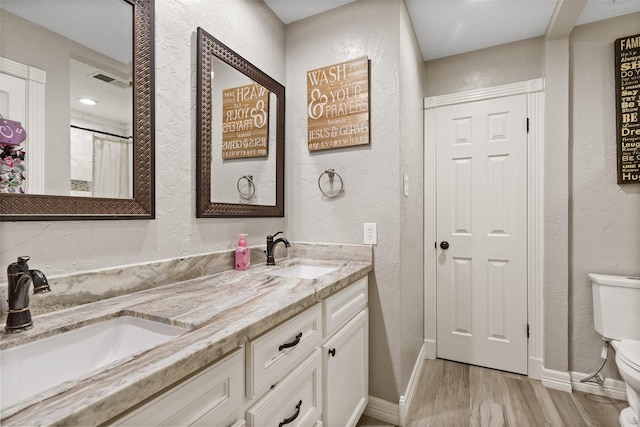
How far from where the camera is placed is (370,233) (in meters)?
1.80

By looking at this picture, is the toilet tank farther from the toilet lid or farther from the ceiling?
the ceiling

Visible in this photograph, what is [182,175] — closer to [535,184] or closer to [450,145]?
[450,145]

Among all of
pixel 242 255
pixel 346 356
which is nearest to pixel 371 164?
pixel 242 255

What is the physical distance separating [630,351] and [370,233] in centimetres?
149

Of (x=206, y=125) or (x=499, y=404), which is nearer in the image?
(x=206, y=125)

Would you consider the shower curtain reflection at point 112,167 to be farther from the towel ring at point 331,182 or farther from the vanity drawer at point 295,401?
the towel ring at point 331,182

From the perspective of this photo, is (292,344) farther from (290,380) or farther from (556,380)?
(556,380)

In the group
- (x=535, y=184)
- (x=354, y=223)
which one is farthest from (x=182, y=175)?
(x=535, y=184)

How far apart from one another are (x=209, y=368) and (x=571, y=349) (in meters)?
2.52

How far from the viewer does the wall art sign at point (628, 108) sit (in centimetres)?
193

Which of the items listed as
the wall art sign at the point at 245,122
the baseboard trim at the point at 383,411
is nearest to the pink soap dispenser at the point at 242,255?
the wall art sign at the point at 245,122

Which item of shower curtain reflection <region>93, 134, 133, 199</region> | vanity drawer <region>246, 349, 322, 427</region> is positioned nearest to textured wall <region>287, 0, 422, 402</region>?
vanity drawer <region>246, 349, 322, 427</region>

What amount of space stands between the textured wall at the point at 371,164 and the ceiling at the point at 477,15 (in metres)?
0.16

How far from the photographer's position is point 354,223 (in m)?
1.85
